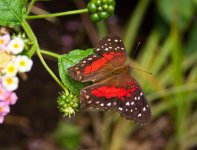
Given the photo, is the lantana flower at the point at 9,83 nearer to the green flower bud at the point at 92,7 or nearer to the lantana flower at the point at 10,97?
the lantana flower at the point at 10,97

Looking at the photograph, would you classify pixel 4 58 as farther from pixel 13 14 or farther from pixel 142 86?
pixel 142 86

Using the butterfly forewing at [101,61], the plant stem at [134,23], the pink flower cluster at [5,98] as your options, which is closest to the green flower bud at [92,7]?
the butterfly forewing at [101,61]

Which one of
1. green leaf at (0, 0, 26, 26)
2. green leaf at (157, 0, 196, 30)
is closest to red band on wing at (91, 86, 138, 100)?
green leaf at (0, 0, 26, 26)

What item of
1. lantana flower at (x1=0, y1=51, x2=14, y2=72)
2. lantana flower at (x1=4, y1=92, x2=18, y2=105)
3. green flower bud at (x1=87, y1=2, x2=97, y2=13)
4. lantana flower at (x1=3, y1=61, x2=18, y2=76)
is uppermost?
green flower bud at (x1=87, y1=2, x2=97, y2=13)

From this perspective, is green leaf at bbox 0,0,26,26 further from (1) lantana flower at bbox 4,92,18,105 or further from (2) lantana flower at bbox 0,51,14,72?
(1) lantana flower at bbox 4,92,18,105

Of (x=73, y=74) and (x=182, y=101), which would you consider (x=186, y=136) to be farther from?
(x=73, y=74)

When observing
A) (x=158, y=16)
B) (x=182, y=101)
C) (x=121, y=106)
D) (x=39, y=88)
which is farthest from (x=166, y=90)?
(x=121, y=106)

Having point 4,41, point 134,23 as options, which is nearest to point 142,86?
point 134,23
